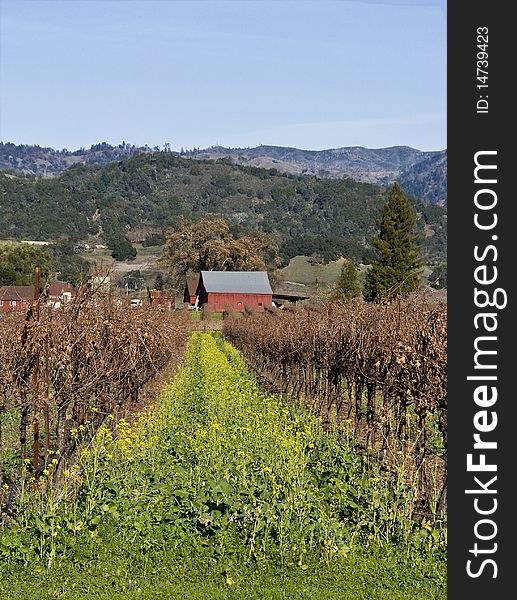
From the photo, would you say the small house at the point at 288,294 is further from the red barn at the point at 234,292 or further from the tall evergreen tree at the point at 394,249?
the tall evergreen tree at the point at 394,249

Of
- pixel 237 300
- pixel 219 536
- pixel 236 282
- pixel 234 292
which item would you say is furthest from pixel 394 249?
pixel 219 536

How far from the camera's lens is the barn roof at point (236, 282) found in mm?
75000

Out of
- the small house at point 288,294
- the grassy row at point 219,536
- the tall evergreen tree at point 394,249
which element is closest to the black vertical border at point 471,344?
the grassy row at point 219,536

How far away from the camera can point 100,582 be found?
24.5 feet

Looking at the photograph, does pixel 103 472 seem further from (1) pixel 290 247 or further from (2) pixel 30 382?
(1) pixel 290 247

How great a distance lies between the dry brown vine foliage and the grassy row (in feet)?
2.79

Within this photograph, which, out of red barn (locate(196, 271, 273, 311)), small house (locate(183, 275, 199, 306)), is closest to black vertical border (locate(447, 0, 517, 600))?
red barn (locate(196, 271, 273, 311))

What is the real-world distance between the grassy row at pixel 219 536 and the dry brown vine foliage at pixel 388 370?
0.85m

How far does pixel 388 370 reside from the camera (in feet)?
35.6

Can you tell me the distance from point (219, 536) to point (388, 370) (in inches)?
140

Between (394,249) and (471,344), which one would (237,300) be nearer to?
(394,249)

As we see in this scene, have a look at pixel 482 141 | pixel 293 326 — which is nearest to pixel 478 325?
pixel 482 141

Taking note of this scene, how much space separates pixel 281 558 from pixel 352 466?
3.12 m

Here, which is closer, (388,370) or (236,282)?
(388,370)
